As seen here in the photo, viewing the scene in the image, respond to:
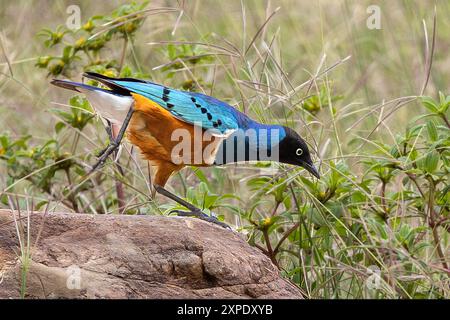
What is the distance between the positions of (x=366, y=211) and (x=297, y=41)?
3564 mm

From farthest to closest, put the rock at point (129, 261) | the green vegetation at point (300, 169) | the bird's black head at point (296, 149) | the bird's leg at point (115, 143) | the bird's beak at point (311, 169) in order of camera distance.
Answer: the bird's black head at point (296, 149) < the bird's beak at point (311, 169) < the green vegetation at point (300, 169) < the bird's leg at point (115, 143) < the rock at point (129, 261)

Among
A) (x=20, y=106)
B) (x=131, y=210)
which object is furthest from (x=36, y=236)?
(x=20, y=106)

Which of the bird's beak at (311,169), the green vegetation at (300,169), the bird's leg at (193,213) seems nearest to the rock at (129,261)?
the green vegetation at (300,169)

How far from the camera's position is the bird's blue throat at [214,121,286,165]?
16.1 feet

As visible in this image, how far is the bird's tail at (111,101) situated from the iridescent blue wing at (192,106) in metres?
0.06

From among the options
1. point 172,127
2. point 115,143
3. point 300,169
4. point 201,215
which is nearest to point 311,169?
point 300,169

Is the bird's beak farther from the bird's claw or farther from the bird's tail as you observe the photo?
the bird's tail

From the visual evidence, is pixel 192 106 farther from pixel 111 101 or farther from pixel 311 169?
pixel 311 169

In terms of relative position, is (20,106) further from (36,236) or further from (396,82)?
(36,236)

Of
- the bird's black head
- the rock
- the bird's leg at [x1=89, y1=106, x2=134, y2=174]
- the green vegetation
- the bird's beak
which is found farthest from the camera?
the bird's black head

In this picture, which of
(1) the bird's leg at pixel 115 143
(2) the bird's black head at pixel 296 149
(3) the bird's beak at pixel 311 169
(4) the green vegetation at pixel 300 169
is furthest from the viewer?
(2) the bird's black head at pixel 296 149

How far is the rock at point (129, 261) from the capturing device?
368 centimetres

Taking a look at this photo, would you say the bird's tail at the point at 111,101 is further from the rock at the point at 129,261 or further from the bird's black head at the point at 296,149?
the bird's black head at the point at 296,149

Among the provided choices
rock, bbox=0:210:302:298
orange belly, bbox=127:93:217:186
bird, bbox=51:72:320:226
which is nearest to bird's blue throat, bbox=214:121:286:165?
bird, bbox=51:72:320:226
